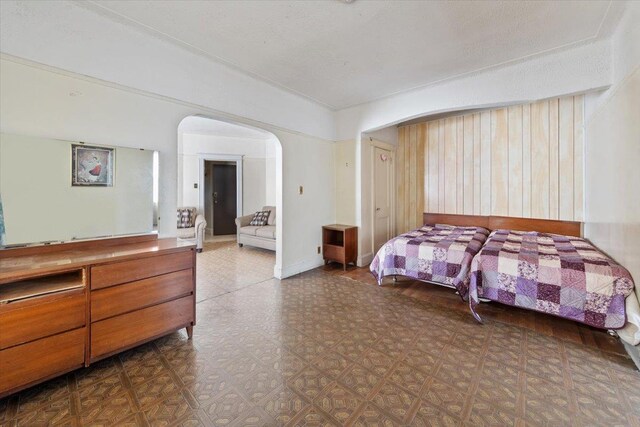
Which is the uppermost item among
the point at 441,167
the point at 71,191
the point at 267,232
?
the point at 441,167

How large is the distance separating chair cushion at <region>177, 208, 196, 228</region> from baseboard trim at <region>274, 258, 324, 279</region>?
3157mm

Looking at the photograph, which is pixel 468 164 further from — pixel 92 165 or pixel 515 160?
pixel 92 165

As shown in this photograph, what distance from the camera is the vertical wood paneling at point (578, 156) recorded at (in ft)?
11.8

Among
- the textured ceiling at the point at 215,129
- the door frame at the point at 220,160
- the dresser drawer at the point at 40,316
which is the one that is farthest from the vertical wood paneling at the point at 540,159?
the door frame at the point at 220,160

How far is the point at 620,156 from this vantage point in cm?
224

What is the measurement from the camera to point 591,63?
8.72 feet

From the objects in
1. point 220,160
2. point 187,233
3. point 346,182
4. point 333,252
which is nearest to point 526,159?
point 346,182

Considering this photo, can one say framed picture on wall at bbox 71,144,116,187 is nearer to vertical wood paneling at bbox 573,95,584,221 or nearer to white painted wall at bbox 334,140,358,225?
white painted wall at bbox 334,140,358,225

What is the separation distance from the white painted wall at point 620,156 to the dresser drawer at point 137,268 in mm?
3456

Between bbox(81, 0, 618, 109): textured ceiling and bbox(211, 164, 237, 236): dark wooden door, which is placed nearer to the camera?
bbox(81, 0, 618, 109): textured ceiling

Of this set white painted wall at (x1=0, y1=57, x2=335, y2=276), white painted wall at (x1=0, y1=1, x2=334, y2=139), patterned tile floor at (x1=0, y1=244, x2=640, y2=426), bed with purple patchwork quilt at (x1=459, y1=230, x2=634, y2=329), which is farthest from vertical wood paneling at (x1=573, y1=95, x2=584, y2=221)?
white painted wall at (x1=0, y1=1, x2=334, y2=139)

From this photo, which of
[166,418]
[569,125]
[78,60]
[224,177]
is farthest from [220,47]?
[224,177]

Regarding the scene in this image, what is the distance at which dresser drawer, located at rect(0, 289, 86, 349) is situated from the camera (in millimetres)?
1487

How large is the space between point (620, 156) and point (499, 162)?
2126 millimetres
